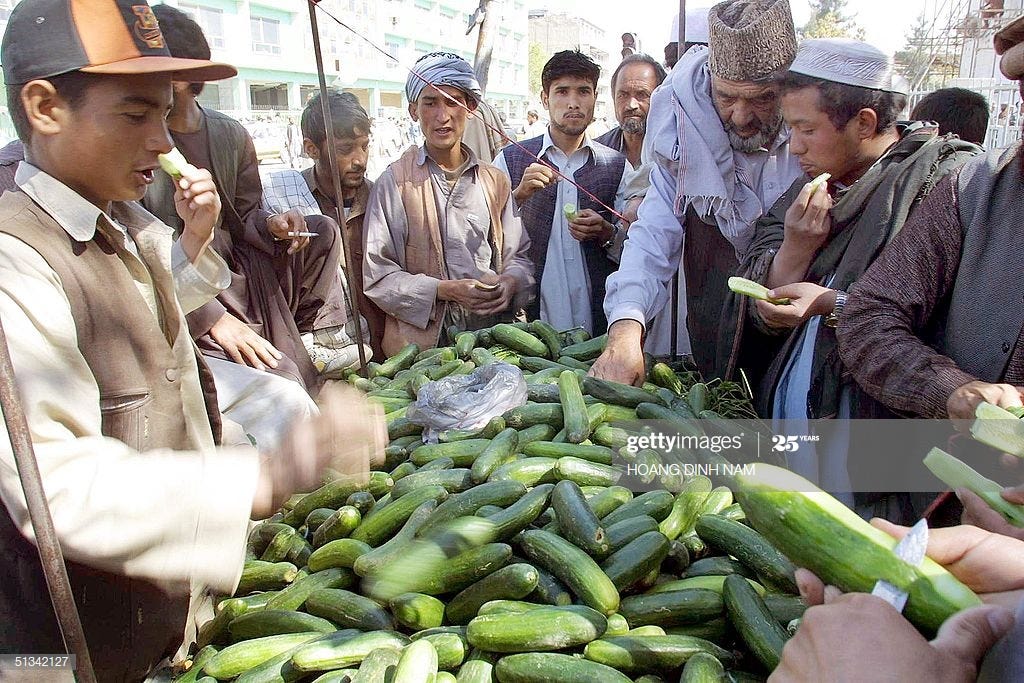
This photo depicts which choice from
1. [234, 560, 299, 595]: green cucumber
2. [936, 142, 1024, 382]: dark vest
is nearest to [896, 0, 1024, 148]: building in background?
[936, 142, 1024, 382]: dark vest

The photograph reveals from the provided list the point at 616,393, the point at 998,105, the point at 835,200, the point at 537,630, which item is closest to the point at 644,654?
the point at 537,630

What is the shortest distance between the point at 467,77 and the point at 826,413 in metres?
2.58

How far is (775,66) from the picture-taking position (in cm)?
275

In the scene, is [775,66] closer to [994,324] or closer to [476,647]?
[994,324]

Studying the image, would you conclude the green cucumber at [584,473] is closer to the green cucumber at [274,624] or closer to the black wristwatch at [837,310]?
the green cucumber at [274,624]

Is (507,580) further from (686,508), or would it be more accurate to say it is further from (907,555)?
(907,555)

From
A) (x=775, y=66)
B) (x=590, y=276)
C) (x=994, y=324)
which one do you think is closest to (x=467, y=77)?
(x=590, y=276)

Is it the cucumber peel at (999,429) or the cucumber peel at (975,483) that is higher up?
the cucumber peel at (999,429)

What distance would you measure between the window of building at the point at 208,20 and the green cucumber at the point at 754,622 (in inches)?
81.5

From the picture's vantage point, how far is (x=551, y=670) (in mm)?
1551

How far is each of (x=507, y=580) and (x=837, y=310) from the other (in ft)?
4.90

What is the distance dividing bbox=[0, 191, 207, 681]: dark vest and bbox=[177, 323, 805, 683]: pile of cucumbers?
0.18 metres

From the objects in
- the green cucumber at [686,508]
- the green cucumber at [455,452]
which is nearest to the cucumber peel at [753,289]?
the green cucumber at [686,508]

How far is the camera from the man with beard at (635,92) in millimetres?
4785
